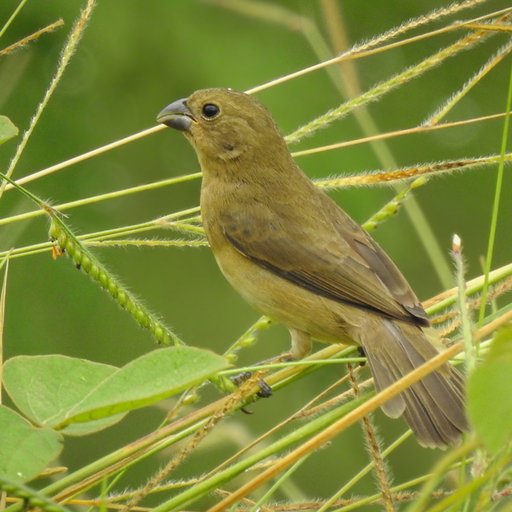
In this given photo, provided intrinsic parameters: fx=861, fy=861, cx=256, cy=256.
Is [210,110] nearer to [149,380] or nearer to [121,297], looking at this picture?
[121,297]

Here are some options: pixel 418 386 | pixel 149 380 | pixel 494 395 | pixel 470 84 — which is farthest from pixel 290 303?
pixel 494 395

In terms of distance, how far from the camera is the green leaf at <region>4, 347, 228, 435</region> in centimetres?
127

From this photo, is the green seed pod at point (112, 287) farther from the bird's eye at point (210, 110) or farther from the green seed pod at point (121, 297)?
the bird's eye at point (210, 110)

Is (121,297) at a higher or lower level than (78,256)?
lower

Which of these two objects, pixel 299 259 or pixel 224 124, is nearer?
pixel 299 259

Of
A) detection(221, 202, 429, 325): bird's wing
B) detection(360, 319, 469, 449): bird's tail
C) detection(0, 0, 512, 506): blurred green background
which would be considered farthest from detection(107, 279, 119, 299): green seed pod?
detection(0, 0, 512, 506): blurred green background

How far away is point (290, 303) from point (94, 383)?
1738 mm

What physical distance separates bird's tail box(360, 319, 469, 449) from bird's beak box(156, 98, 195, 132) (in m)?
1.24

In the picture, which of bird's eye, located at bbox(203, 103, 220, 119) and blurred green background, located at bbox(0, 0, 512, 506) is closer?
bird's eye, located at bbox(203, 103, 220, 119)

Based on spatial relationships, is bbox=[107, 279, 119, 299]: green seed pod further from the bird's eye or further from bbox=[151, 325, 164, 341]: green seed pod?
the bird's eye

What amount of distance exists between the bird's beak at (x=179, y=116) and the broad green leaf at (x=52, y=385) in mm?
2173

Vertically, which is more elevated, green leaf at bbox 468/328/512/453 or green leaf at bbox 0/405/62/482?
green leaf at bbox 0/405/62/482

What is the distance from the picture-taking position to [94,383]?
1447 millimetres

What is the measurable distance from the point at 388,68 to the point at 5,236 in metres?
3.24
